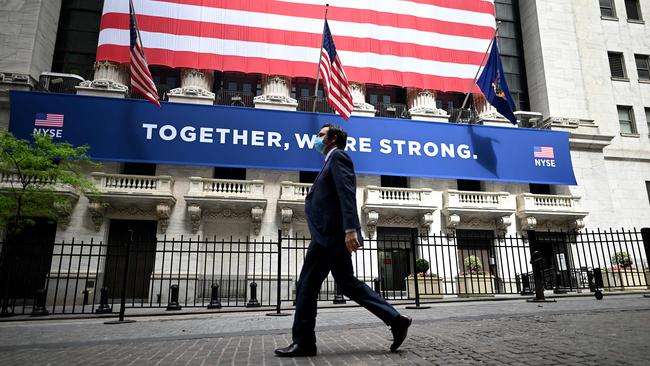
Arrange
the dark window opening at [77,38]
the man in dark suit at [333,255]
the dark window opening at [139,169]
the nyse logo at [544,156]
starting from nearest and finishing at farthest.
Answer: the man in dark suit at [333,255], the dark window opening at [139,169], the dark window opening at [77,38], the nyse logo at [544,156]

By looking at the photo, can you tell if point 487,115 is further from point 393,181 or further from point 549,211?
point 393,181

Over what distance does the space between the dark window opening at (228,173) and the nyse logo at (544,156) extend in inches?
650

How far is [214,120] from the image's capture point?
20.9 m

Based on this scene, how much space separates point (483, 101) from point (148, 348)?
2537 centimetres

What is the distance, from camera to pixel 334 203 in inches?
157

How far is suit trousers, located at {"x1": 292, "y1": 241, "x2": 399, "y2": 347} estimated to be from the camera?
3.81 meters

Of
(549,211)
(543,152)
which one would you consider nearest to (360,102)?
(543,152)

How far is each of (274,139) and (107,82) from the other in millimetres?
8894

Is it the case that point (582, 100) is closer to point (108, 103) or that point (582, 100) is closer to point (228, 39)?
point (228, 39)

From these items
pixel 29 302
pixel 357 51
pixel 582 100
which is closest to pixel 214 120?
pixel 357 51

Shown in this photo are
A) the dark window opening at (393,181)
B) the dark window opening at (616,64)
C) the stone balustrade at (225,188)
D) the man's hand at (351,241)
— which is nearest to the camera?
the man's hand at (351,241)

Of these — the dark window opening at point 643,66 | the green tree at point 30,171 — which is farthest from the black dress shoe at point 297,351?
the dark window opening at point 643,66

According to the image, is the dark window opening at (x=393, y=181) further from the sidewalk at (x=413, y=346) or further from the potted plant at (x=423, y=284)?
the sidewalk at (x=413, y=346)

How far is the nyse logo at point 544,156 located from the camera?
23859mm
